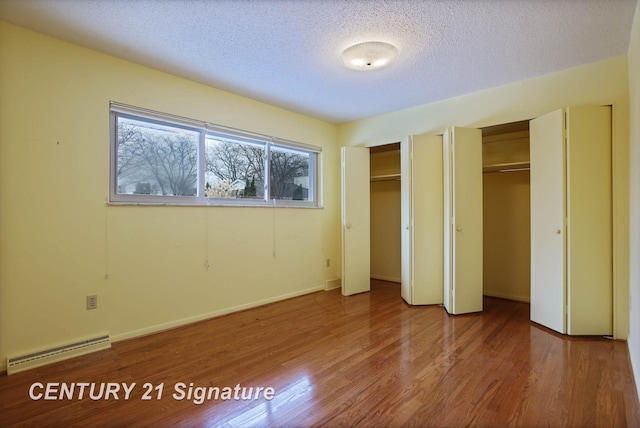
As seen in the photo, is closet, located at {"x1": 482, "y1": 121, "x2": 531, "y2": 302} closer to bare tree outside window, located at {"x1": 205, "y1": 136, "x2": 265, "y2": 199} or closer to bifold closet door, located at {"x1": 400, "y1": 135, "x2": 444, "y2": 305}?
bifold closet door, located at {"x1": 400, "y1": 135, "x2": 444, "y2": 305}

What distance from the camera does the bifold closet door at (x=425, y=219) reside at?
3590mm

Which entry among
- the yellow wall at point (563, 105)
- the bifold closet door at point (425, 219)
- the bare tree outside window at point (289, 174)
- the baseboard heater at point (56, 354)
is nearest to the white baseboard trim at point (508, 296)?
the bifold closet door at point (425, 219)

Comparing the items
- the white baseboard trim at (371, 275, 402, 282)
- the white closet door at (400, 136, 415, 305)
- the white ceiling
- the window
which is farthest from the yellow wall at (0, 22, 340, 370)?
the white baseboard trim at (371, 275, 402, 282)

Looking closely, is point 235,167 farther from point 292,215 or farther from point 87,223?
point 87,223

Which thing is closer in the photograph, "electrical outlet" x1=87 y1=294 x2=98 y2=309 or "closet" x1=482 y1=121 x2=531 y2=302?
"electrical outlet" x1=87 y1=294 x2=98 y2=309

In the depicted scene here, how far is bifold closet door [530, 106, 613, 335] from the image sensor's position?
2643 millimetres

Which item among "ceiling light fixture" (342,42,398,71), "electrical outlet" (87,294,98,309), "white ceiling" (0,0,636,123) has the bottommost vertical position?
"electrical outlet" (87,294,98,309)

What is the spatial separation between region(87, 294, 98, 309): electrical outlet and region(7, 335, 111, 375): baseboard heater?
0.25 m

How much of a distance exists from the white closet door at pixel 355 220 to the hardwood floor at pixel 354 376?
1.12 metres

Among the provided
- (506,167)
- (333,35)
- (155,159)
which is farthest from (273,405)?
(506,167)

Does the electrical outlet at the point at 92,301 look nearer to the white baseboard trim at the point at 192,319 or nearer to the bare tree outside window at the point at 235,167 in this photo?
the white baseboard trim at the point at 192,319

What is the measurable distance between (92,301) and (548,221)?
407cm

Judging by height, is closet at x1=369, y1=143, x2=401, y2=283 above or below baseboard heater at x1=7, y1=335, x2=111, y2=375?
above

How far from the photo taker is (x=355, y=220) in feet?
13.9
